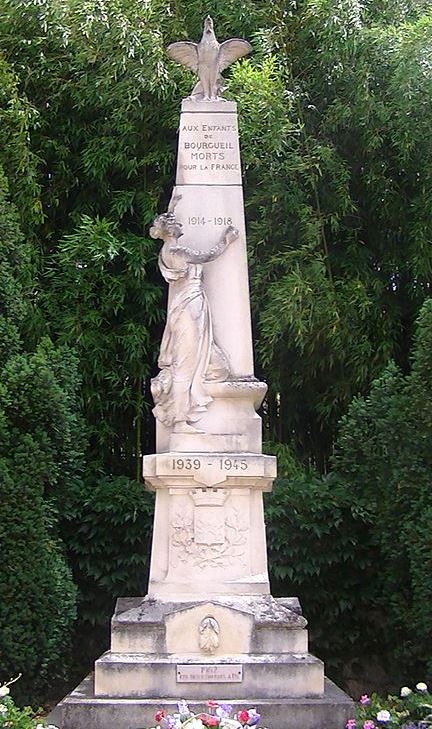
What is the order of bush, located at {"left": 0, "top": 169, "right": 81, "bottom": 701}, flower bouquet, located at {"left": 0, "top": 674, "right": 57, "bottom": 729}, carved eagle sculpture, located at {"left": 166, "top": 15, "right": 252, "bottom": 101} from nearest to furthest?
flower bouquet, located at {"left": 0, "top": 674, "right": 57, "bottom": 729}, carved eagle sculpture, located at {"left": 166, "top": 15, "right": 252, "bottom": 101}, bush, located at {"left": 0, "top": 169, "right": 81, "bottom": 701}

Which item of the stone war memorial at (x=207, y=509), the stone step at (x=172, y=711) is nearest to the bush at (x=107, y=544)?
the stone war memorial at (x=207, y=509)

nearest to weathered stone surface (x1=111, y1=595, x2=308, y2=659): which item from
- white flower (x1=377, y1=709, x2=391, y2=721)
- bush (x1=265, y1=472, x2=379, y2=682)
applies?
white flower (x1=377, y1=709, x2=391, y2=721)

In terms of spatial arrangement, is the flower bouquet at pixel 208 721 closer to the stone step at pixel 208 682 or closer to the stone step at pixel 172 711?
the stone step at pixel 172 711

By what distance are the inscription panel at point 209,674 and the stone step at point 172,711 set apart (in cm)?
21

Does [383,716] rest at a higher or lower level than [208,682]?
lower

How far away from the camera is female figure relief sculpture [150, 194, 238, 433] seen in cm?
729

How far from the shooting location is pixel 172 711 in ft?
20.5

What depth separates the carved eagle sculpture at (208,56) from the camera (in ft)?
25.7

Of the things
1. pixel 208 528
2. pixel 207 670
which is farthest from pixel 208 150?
pixel 207 670

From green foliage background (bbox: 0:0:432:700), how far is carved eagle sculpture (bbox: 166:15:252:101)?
2.40m

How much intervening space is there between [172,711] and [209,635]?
597mm

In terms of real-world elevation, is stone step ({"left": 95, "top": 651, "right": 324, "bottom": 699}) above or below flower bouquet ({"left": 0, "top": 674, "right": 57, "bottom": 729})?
above

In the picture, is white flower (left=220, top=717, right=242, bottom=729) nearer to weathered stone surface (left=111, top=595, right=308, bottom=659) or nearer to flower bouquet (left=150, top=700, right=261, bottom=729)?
flower bouquet (left=150, top=700, right=261, bottom=729)

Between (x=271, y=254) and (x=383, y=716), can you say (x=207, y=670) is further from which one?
(x=271, y=254)
